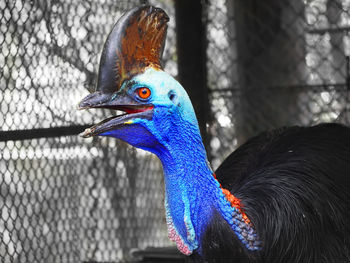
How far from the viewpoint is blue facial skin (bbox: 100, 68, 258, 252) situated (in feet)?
4.88

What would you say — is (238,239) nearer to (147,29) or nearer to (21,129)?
(147,29)

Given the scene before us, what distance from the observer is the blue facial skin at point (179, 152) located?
58.5 inches

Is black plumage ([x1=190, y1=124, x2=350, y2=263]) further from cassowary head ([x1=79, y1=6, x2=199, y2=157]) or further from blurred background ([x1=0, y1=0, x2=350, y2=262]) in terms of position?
blurred background ([x1=0, y1=0, x2=350, y2=262])

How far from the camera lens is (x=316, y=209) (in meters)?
1.73

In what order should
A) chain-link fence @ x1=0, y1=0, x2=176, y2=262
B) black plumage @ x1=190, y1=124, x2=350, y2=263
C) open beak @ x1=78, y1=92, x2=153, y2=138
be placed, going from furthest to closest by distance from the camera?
chain-link fence @ x1=0, y1=0, x2=176, y2=262, black plumage @ x1=190, y1=124, x2=350, y2=263, open beak @ x1=78, y1=92, x2=153, y2=138

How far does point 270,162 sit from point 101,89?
71 cm

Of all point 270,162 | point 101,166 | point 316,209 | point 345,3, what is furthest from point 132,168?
point 345,3

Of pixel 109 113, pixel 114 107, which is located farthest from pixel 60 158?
pixel 114 107

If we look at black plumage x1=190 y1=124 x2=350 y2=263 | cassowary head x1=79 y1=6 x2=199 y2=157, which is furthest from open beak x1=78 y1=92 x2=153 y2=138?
black plumage x1=190 y1=124 x2=350 y2=263

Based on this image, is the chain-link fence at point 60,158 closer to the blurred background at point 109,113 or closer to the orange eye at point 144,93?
the blurred background at point 109,113

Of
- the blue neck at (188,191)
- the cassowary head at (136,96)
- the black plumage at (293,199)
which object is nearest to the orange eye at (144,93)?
the cassowary head at (136,96)

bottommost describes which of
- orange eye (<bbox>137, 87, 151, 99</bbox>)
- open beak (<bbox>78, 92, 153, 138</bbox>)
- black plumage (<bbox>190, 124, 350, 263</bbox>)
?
black plumage (<bbox>190, 124, 350, 263</bbox>)

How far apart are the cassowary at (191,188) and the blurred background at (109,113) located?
0.42 metres

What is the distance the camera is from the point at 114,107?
149 centimetres
